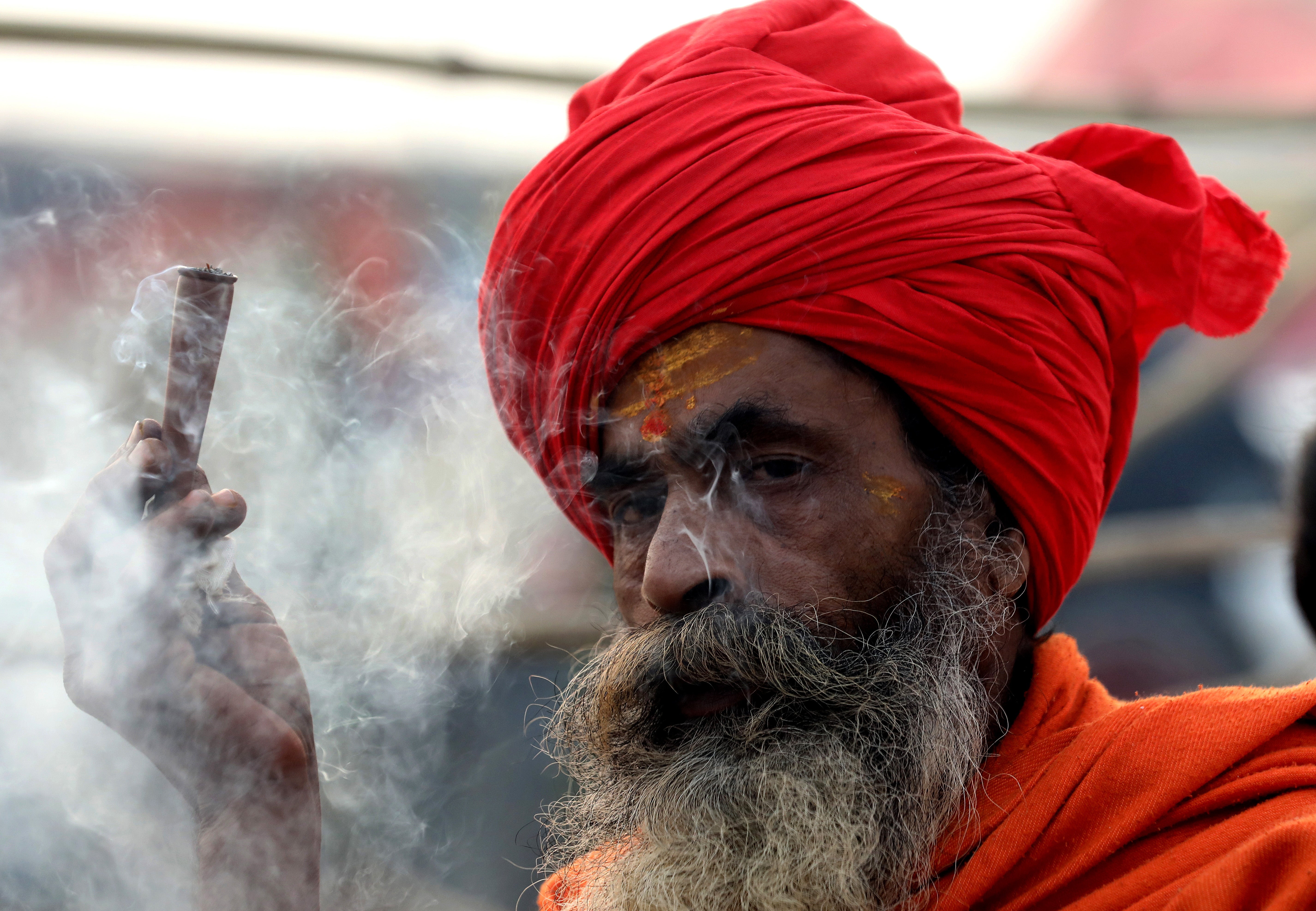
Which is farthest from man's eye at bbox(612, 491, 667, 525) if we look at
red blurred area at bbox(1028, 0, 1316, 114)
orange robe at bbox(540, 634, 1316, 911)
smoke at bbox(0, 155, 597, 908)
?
red blurred area at bbox(1028, 0, 1316, 114)

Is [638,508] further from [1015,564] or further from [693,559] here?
[1015,564]

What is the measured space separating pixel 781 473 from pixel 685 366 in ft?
1.08

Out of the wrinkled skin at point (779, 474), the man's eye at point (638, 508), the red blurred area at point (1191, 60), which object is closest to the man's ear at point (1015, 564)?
the wrinkled skin at point (779, 474)

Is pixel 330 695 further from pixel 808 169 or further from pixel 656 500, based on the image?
pixel 808 169

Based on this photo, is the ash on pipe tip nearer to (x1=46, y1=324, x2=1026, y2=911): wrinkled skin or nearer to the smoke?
(x1=46, y1=324, x2=1026, y2=911): wrinkled skin

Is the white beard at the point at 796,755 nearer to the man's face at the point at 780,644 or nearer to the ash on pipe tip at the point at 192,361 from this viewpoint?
the man's face at the point at 780,644

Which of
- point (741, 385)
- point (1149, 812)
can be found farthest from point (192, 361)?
point (1149, 812)

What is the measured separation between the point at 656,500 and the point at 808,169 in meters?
0.85

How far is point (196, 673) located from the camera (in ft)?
6.17

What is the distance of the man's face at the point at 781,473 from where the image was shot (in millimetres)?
2092

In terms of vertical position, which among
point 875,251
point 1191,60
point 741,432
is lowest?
point 741,432

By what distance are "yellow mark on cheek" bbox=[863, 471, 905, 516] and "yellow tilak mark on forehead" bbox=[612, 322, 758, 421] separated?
375mm

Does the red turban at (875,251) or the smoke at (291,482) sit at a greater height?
the red turban at (875,251)

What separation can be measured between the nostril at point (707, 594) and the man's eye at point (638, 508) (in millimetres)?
275
